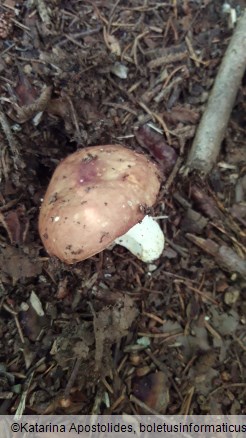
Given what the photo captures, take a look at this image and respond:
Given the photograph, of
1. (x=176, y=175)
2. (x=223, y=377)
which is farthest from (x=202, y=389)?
(x=176, y=175)

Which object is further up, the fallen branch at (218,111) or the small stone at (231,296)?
the fallen branch at (218,111)

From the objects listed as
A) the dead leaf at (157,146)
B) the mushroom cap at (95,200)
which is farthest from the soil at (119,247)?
the mushroom cap at (95,200)

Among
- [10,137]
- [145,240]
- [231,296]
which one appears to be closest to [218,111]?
[145,240]

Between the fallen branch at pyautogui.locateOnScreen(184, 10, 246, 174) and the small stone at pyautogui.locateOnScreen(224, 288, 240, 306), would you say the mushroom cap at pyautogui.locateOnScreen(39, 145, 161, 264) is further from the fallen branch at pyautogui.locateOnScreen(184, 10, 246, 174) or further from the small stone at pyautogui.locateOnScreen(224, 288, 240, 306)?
the small stone at pyautogui.locateOnScreen(224, 288, 240, 306)

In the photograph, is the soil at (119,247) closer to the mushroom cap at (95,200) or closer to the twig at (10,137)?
the twig at (10,137)

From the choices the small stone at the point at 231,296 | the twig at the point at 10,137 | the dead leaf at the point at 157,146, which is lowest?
the small stone at the point at 231,296

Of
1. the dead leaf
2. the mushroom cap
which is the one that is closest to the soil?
the dead leaf

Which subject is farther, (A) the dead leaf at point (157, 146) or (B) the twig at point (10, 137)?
(A) the dead leaf at point (157, 146)
